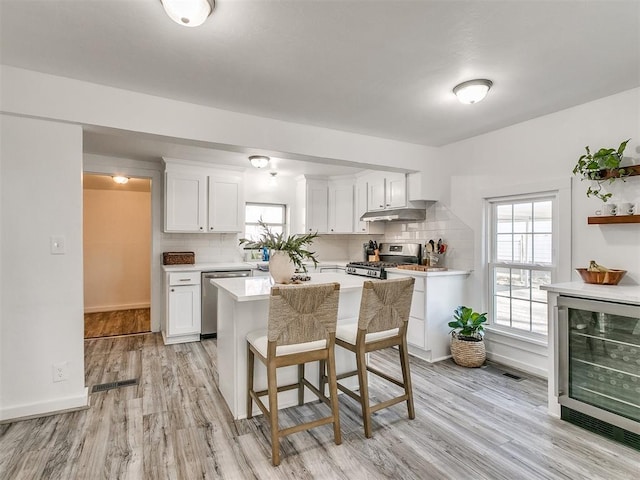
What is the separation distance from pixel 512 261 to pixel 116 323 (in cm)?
554

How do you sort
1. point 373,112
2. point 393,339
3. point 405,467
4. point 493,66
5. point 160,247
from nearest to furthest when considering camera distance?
point 405,467 → point 493,66 → point 393,339 → point 373,112 → point 160,247

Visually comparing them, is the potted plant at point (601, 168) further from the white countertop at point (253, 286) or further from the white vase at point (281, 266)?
the white vase at point (281, 266)

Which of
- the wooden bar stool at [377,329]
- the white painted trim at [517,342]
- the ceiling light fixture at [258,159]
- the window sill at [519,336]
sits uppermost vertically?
the ceiling light fixture at [258,159]

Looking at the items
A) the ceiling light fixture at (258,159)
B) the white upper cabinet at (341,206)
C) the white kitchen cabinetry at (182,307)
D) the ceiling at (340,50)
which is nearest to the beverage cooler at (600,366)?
the ceiling at (340,50)

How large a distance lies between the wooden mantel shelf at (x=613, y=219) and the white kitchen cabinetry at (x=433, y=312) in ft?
4.51

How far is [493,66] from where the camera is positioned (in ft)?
7.57

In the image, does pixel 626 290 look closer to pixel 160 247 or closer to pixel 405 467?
pixel 405 467

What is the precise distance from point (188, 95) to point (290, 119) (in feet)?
3.01

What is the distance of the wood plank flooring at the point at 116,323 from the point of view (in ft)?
16.1

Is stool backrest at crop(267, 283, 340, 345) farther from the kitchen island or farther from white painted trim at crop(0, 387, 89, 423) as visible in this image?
white painted trim at crop(0, 387, 89, 423)

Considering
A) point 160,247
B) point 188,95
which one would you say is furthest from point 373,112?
point 160,247

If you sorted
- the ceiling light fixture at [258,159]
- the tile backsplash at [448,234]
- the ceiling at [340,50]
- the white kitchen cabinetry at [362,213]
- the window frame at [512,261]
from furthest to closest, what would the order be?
the white kitchen cabinetry at [362,213] → the ceiling light fixture at [258,159] → the tile backsplash at [448,234] → the window frame at [512,261] → the ceiling at [340,50]

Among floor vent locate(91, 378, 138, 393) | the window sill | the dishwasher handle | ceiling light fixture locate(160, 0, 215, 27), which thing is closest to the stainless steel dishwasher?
the dishwasher handle

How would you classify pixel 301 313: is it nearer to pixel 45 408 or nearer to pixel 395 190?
pixel 45 408
